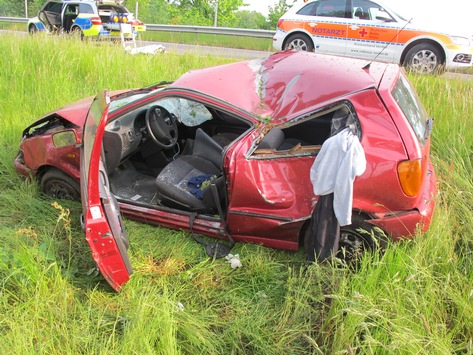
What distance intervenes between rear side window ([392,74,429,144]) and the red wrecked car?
16 millimetres

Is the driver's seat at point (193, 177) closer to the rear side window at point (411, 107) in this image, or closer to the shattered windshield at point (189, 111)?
the shattered windshield at point (189, 111)

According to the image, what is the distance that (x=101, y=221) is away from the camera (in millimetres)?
2324

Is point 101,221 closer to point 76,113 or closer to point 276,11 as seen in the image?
point 76,113

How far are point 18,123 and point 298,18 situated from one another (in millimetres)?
6797

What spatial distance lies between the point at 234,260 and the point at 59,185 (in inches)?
74.9

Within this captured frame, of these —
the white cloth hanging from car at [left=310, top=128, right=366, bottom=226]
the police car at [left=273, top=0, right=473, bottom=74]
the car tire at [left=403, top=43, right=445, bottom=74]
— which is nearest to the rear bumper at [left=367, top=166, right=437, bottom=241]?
the white cloth hanging from car at [left=310, top=128, right=366, bottom=226]

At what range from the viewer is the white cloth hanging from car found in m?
2.44

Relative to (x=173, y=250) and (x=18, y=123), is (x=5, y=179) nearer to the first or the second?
(x=18, y=123)

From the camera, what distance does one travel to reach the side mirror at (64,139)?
3.38 metres

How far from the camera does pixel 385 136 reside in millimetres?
2529

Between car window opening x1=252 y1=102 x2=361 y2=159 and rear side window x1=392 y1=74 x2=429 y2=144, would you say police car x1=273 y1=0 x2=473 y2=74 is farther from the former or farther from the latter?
car window opening x1=252 y1=102 x2=361 y2=159

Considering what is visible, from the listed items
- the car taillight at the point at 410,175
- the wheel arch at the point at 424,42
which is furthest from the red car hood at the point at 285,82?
the wheel arch at the point at 424,42

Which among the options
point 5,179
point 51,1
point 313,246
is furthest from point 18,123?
point 51,1

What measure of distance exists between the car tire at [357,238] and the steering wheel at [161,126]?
171cm
